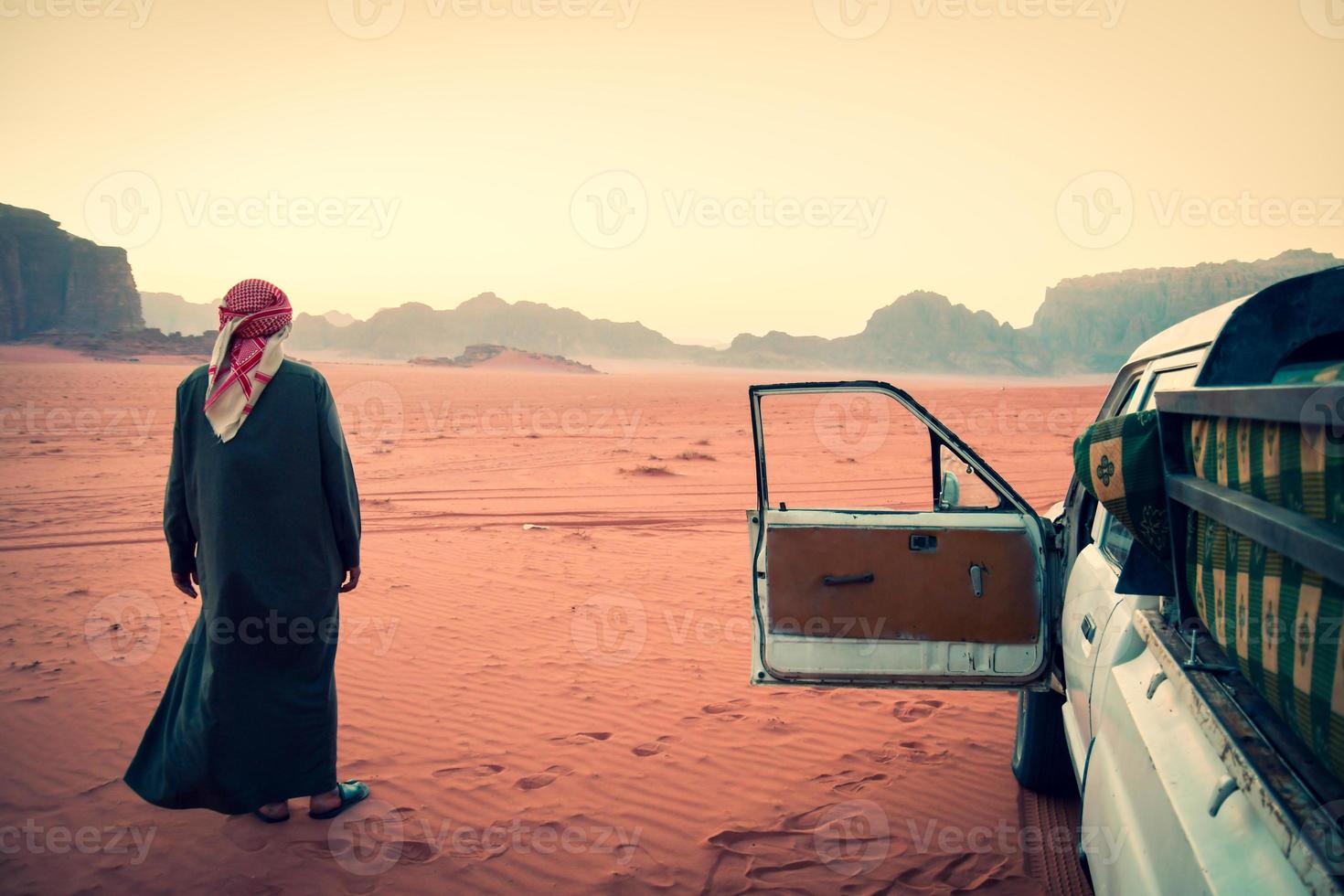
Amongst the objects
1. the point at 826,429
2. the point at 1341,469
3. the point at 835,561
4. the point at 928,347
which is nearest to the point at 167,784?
the point at 835,561

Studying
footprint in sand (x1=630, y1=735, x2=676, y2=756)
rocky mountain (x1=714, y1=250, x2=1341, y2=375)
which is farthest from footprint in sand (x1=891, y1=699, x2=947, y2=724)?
rocky mountain (x1=714, y1=250, x2=1341, y2=375)

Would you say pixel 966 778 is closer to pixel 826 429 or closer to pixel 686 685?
pixel 686 685

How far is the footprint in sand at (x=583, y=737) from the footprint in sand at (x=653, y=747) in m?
0.23

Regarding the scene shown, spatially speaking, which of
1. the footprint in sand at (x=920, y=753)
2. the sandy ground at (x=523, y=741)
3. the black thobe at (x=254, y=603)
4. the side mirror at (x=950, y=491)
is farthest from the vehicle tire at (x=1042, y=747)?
the black thobe at (x=254, y=603)

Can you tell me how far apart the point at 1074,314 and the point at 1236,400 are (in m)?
202

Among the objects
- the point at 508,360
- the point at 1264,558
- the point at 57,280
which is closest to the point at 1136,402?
the point at 1264,558

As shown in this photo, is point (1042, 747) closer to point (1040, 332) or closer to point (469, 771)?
point (469, 771)

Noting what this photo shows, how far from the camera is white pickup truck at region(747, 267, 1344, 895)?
4.87 ft

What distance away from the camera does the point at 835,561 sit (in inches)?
144

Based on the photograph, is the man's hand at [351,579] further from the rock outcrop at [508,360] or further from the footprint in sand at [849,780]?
the rock outcrop at [508,360]

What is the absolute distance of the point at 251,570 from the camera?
139 inches

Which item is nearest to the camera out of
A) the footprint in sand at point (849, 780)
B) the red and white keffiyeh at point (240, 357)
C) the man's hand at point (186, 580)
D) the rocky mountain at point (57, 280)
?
the red and white keffiyeh at point (240, 357)

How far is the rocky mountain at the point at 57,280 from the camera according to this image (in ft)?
311

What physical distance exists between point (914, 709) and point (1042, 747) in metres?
1.30
